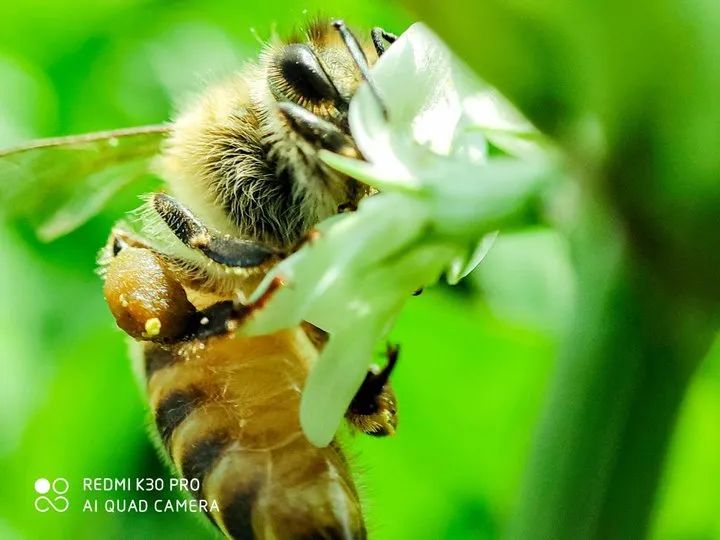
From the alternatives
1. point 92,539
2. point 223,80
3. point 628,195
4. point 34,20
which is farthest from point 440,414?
point 628,195

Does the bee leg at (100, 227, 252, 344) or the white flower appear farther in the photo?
the bee leg at (100, 227, 252, 344)

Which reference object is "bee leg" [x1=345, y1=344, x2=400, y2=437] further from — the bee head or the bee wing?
the bee wing

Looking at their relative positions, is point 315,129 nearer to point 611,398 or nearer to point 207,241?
point 207,241

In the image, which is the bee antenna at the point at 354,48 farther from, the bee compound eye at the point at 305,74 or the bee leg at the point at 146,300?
the bee leg at the point at 146,300

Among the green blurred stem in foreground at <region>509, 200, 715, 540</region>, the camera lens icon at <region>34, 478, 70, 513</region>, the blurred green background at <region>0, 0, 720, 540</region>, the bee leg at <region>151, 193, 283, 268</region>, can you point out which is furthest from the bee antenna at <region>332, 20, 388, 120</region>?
the camera lens icon at <region>34, 478, 70, 513</region>

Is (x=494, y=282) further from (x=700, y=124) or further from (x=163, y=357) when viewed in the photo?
(x=700, y=124)

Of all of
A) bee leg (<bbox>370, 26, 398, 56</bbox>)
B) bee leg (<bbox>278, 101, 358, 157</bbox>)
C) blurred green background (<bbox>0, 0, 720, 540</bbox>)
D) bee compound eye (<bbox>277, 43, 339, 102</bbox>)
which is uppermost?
bee leg (<bbox>370, 26, 398, 56</bbox>)

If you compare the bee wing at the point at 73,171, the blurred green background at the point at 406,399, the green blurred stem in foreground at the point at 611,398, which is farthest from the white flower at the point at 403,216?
the blurred green background at the point at 406,399
